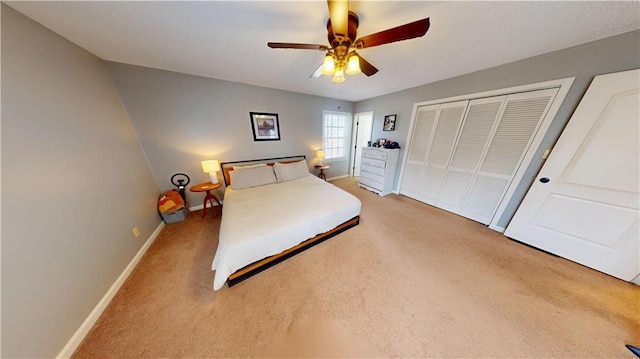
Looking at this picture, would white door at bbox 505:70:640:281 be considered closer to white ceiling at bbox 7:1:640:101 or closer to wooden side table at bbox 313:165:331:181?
→ white ceiling at bbox 7:1:640:101

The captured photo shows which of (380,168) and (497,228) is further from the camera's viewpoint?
(380,168)

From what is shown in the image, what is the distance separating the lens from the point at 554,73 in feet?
5.61

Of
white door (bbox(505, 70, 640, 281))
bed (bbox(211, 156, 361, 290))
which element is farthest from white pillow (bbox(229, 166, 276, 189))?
white door (bbox(505, 70, 640, 281))

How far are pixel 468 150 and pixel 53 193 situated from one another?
449 centimetres

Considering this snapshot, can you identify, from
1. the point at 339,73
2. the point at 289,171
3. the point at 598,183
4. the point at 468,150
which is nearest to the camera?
the point at 339,73

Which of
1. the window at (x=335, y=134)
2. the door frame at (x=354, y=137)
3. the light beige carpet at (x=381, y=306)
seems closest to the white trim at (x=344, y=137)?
the window at (x=335, y=134)

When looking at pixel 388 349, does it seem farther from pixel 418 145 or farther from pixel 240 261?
pixel 418 145

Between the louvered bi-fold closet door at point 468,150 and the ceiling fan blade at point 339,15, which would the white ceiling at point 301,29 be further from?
the louvered bi-fold closet door at point 468,150

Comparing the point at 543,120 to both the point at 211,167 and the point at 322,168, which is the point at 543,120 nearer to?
the point at 322,168

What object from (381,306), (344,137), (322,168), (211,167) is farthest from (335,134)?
(381,306)

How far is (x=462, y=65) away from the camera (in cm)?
206

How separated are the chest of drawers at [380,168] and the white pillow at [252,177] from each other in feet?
6.72

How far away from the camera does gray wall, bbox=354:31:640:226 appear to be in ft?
4.65

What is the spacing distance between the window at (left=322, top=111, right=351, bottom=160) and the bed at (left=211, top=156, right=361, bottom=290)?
4.73 ft
